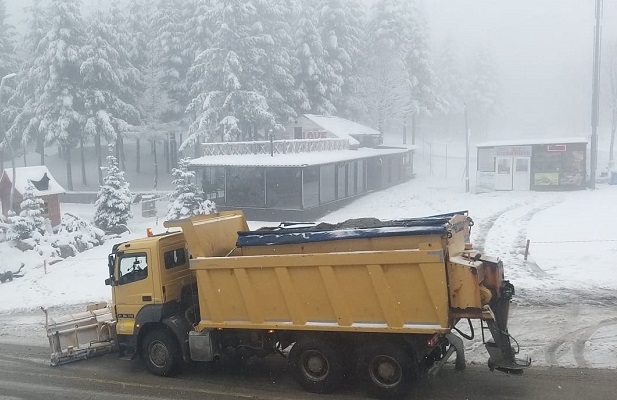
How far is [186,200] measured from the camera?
29.9 m

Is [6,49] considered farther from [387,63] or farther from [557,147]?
[557,147]

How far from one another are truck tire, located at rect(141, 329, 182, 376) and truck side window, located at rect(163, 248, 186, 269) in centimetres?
124

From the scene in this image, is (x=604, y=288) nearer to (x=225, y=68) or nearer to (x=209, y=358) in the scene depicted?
(x=209, y=358)

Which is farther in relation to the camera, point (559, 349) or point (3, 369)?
point (3, 369)

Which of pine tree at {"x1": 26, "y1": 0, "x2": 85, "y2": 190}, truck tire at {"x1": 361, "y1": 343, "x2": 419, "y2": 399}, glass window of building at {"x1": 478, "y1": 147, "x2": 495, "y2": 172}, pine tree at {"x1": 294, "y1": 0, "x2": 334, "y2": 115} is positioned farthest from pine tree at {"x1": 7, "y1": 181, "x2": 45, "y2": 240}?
glass window of building at {"x1": 478, "y1": 147, "x2": 495, "y2": 172}

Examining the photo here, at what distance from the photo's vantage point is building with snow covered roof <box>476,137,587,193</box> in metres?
34.7

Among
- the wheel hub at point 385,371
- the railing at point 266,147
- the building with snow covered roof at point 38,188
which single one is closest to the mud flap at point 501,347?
the wheel hub at point 385,371

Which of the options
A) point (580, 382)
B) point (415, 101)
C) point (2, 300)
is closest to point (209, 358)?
point (580, 382)

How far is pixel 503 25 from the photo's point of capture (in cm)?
16362

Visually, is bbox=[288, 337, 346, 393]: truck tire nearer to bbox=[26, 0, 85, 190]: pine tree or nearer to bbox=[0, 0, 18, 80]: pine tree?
bbox=[26, 0, 85, 190]: pine tree

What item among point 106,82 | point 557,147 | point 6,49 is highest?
point 6,49

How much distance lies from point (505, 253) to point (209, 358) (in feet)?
43.4

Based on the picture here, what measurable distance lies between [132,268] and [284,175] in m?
20.0

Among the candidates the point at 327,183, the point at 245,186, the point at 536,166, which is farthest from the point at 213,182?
the point at 536,166
